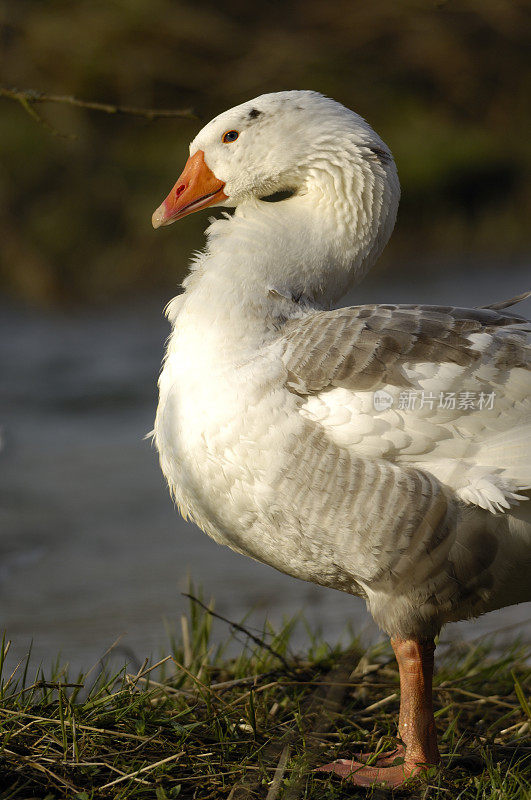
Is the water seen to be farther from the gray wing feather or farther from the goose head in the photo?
the goose head


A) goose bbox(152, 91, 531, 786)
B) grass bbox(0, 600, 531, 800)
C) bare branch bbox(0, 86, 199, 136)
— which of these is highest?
bare branch bbox(0, 86, 199, 136)

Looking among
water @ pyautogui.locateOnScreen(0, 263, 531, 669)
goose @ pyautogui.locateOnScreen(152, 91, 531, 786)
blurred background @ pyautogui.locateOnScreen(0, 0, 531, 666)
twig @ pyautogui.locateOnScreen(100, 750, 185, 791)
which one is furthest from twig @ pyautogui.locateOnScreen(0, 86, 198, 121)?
twig @ pyautogui.locateOnScreen(100, 750, 185, 791)

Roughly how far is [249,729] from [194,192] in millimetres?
1947

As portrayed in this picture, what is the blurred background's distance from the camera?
559 centimetres

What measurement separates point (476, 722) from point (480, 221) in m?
9.72

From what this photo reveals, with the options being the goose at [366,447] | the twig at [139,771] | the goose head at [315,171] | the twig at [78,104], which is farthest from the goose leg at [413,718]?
the twig at [78,104]

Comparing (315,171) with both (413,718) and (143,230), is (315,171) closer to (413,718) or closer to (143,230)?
(413,718)

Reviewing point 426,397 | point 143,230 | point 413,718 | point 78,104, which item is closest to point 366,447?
point 426,397

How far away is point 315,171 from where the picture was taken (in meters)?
3.68

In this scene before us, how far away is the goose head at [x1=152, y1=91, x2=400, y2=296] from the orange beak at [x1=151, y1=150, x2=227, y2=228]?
0.04 m

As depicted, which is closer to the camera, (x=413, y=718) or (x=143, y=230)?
(x=413, y=718)

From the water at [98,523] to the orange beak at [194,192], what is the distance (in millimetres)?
1278

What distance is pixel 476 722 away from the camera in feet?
12.0

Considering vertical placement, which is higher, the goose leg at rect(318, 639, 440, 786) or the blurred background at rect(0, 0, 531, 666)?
the blurred background at rect(0, 0, 531, 666)
